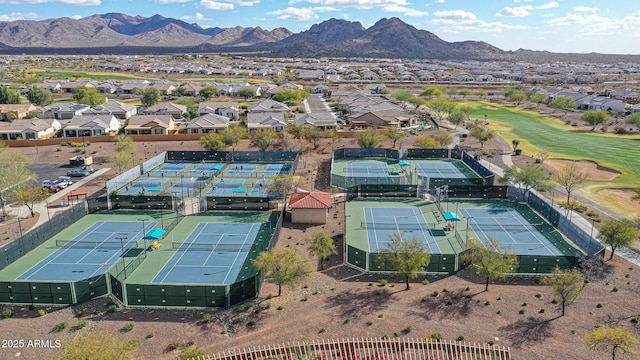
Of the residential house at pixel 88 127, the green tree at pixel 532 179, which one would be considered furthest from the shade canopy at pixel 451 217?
the residential house at pixel 88 127

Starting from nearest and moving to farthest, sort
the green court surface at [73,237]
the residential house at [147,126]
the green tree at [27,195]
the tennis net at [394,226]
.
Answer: the green court surface at [73,237], the tennis net at [394,226], the green tree at [27,195], the residential house at [147,126]

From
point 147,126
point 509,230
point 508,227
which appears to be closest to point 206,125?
point 147,126

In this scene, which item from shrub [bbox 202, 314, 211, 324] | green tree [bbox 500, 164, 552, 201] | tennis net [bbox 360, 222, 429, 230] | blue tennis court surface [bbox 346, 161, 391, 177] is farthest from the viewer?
blue tennis court surface [bbox 346, 161, 391, 177]

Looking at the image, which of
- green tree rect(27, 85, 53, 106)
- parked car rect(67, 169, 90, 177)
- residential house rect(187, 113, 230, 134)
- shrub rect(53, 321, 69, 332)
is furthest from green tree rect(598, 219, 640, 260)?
green tree rect(27, 85, 53, 106)

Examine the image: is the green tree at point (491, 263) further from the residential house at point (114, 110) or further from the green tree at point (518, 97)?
the green tree at point (518, 97)

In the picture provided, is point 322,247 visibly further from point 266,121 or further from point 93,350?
point 266,121

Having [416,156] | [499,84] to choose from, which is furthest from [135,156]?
[499,84]

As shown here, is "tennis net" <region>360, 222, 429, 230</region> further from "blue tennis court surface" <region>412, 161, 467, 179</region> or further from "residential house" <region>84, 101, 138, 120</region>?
"residential house" <region>84, 101, 138, 120</region>
